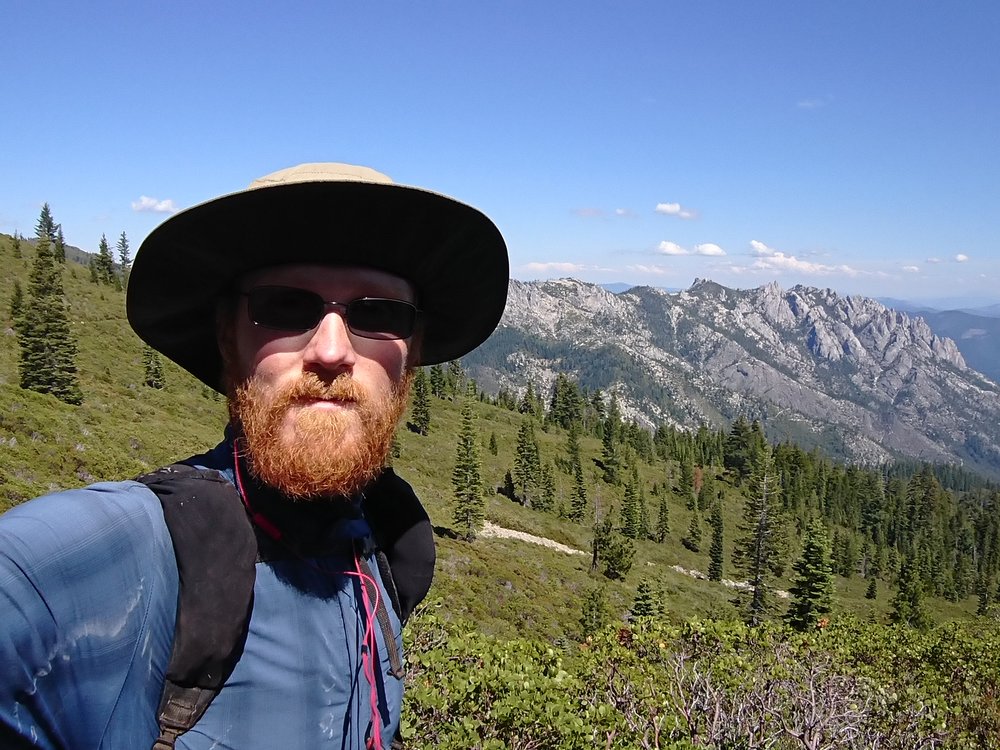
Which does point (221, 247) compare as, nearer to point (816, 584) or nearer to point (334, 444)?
point (334, 444)

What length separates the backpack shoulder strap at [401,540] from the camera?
258cm

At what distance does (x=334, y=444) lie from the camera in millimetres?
1938

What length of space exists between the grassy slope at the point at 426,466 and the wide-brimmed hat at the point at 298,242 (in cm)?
845

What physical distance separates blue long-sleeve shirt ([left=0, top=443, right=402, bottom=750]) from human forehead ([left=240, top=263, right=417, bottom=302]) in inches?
27.6

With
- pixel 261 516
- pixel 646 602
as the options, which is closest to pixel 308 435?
pixel 261 516

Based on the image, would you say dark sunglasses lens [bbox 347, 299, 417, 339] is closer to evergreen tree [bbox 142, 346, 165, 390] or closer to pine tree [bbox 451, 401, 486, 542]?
pine tree [bbox 451, 401, 486, 542]

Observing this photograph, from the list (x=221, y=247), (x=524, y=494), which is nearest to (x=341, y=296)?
(x=221, y=247)

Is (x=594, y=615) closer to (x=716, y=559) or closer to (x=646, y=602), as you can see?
(x=646, y=602)

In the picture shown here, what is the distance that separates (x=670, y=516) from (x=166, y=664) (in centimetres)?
11212

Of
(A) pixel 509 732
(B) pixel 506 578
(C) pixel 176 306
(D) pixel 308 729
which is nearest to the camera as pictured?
(D) pixel 308 729

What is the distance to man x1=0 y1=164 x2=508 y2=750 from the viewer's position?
1248 millimetres

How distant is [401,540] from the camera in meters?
2.65

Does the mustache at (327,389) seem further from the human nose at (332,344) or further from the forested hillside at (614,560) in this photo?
the forested hillside at (614,560)

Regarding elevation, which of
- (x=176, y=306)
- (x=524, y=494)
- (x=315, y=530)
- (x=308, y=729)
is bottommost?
(x=524, y=494)
